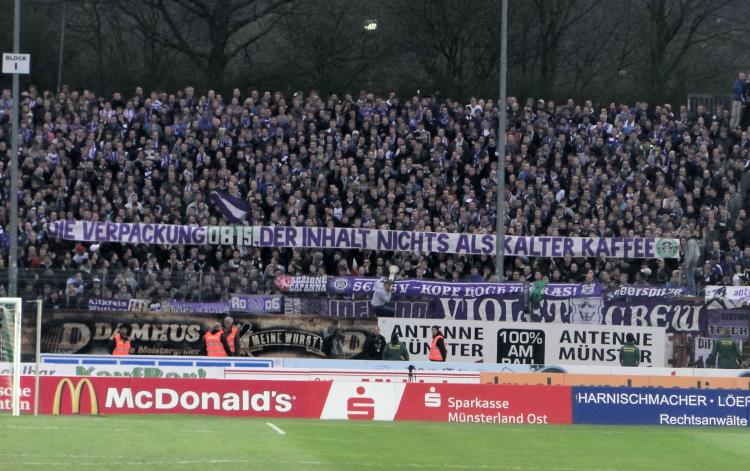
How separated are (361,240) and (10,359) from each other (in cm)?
1076

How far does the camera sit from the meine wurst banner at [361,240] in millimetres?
33375

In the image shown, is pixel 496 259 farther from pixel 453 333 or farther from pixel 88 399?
pixel 88 399

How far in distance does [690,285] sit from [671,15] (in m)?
28.7

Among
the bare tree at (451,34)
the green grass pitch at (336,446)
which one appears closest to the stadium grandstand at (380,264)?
the green grass pitch at (336,446)

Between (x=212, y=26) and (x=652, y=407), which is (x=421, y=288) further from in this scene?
(x=212, y=26)

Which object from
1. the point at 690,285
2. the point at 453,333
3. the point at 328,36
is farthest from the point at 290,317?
the point at 328,36

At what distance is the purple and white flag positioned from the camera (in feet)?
112

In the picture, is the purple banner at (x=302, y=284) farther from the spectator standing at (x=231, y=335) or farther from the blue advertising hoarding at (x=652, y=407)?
the blue advertising hoarding at (x=652, y=407)

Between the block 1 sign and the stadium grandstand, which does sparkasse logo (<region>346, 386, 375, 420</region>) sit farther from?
the block 1 sign

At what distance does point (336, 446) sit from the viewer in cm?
1892

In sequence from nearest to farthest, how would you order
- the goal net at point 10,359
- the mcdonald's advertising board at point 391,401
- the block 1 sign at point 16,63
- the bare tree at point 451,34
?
the goal net at point 10,359 → the mcdonald's advertising board at point 391,401 → the block 1 sign at point 16,63 → the bare tree at point 451,34

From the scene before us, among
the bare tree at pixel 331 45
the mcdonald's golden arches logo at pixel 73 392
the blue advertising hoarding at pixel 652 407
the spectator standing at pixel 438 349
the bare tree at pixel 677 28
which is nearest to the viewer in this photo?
the mcdonald's golden arches logo at pixel 73 392

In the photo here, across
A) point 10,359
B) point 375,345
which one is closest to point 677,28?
point 375,345

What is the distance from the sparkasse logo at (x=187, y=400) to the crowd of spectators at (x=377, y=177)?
7390 mm
